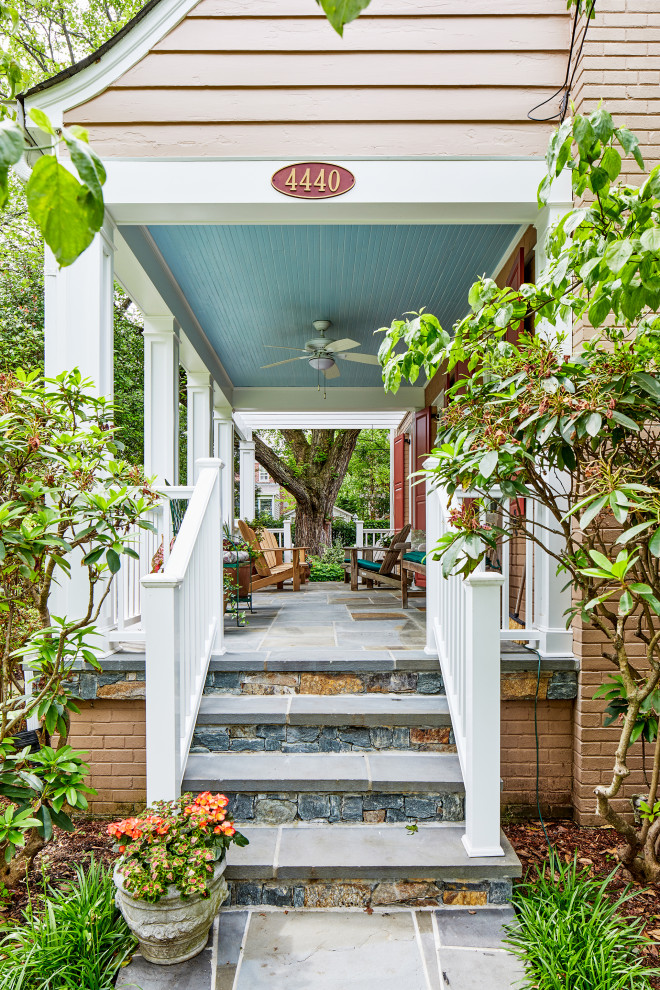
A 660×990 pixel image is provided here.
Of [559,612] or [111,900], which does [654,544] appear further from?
[111,900]

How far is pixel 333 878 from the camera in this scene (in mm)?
2244

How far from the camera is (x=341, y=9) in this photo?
0.70m

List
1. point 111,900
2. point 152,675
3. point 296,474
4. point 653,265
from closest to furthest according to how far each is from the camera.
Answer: point 653,265
point 111,900
point 152,675
point 296,474

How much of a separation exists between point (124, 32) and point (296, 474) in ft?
28.3

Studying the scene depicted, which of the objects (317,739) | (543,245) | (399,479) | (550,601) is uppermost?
(543,245)

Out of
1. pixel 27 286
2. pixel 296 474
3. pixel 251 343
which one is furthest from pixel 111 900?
pixel 296 474

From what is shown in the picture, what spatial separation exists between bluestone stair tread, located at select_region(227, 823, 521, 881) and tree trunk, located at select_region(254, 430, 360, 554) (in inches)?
343

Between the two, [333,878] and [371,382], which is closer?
[333,878]

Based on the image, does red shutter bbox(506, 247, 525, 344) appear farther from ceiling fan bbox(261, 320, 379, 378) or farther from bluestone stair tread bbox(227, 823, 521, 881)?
bluestone stair tread bbox(227, 823, 521, 881)

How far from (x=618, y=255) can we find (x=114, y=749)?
298 centimetres

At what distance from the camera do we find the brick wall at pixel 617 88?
2912 mm

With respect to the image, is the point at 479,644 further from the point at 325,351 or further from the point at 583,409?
the point at 325,351

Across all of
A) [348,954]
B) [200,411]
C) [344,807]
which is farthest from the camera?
[200,411]

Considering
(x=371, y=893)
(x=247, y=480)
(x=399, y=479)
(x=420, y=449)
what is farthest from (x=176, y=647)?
(x=399, y=479)
